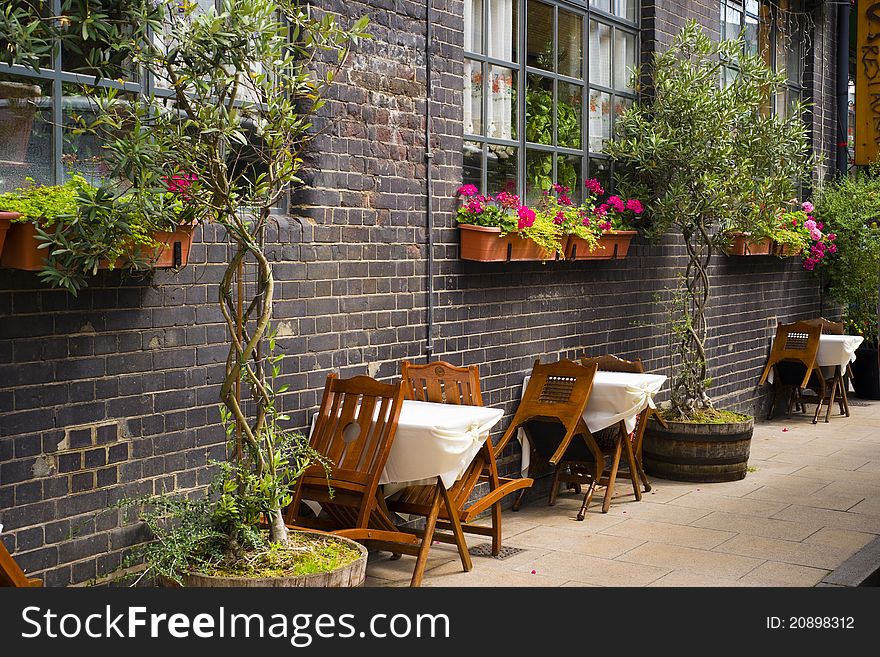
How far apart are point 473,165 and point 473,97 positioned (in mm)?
421

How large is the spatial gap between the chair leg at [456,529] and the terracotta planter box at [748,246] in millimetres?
4487

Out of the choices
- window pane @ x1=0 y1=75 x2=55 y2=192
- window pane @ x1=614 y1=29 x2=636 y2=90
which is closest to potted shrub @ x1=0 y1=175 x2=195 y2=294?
window pane @ x1=0 y1=75 x2=55 y2=192

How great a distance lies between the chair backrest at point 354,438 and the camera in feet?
15.1

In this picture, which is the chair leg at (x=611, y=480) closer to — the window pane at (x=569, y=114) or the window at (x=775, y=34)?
the window pane at (x=569, y=114)

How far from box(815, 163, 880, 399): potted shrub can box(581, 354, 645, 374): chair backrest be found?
493 centimetres

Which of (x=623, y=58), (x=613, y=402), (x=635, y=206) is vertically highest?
(x=623, y=58)

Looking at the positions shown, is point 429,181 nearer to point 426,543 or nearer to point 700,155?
point 426,543

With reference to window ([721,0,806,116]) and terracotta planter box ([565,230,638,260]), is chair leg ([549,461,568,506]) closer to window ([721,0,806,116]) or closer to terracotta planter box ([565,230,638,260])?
terracotta planter box ([565,230,638,260])

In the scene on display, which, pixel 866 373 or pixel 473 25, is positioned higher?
pixel 473 25

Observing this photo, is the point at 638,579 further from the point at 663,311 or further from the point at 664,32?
the point at 664,32

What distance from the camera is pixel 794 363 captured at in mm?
10250

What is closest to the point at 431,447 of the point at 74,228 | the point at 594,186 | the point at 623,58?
the point at 74,228

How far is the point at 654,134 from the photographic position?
293 inches

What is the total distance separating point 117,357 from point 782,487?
4918mm
